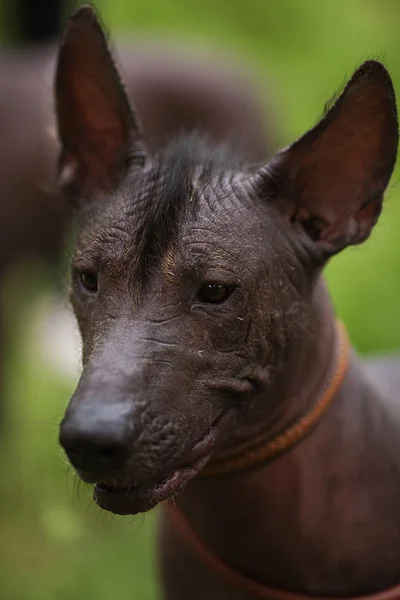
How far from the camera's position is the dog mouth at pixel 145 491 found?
138 centimetres

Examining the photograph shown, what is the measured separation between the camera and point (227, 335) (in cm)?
145

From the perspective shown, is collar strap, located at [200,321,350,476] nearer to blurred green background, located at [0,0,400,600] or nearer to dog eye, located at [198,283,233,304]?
blurred green background, located at [0,0,400,600]

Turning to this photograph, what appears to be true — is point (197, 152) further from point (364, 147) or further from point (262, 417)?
point (262, 417)

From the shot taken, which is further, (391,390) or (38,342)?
(38,342)

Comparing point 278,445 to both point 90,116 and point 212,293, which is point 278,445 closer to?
point 212,293

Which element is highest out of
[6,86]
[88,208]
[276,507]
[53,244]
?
[88,208]

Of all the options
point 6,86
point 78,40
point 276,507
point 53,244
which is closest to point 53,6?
point 6,86

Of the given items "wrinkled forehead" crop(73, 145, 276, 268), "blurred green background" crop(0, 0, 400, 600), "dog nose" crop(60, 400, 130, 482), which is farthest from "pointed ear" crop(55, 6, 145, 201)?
"dog nose" crop(60, 400, 130, 482)

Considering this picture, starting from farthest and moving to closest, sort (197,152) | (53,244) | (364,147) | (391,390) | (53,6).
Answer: (53,6) < (53,244) < (391,390) < (197,152) < (364,147)

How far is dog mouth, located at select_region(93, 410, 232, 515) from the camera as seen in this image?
1.38 metres

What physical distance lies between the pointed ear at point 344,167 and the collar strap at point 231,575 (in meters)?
0.56

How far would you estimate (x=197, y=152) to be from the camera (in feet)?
5.46

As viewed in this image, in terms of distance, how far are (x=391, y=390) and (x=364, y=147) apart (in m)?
0.57

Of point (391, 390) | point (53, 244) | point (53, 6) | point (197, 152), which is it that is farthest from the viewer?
point (53, 6)
